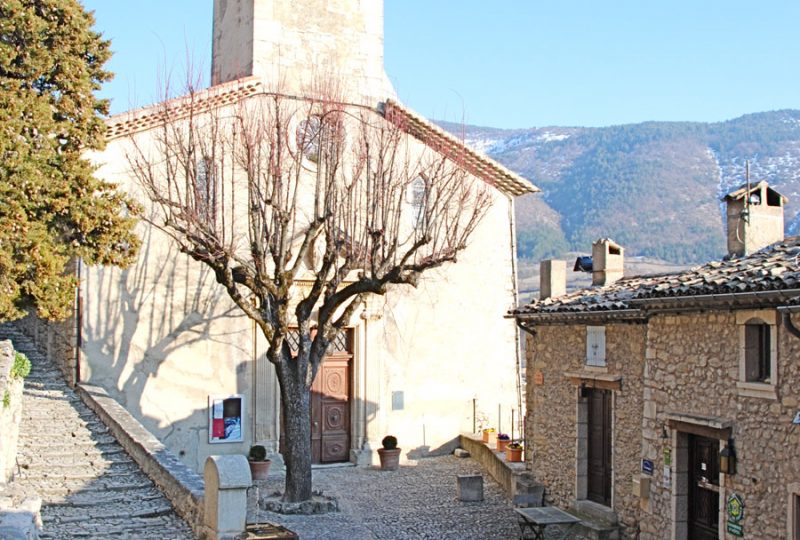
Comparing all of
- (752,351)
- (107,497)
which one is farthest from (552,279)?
(107,497)

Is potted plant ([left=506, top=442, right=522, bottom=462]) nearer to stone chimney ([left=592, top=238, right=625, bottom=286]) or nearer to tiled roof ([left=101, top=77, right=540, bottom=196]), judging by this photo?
stone chimney ([left=592, top=238, right=625, bottom=286])

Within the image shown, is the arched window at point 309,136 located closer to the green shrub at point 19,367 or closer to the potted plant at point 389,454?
the green shrub at point 19,367

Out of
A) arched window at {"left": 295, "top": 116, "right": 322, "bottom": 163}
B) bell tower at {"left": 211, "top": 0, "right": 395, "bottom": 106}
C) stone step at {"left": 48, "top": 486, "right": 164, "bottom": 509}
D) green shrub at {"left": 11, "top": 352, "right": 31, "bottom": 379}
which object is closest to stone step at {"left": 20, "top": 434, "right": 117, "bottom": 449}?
green shrub at {"left": 11, "top": 352, "right": 31, "bottom": 379}

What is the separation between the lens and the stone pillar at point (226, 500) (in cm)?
959

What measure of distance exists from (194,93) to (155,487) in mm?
7723

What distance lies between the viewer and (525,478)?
15.5 metres

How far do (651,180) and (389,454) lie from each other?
141 metres

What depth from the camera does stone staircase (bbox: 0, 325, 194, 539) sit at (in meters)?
10.4

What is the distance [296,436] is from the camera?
14.5 metres

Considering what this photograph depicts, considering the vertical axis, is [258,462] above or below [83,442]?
below

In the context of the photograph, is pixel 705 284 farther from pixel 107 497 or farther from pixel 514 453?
pixel 107 497

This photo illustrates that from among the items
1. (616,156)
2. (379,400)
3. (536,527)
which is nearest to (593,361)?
(536,527)

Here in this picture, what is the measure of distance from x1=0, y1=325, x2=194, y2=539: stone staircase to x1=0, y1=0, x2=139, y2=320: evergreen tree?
1.90 meters

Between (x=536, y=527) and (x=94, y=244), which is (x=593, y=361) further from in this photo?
(x=94, y=244)
